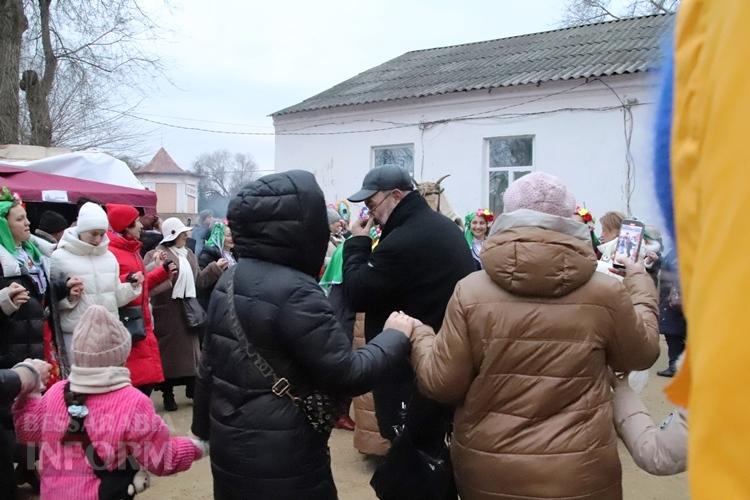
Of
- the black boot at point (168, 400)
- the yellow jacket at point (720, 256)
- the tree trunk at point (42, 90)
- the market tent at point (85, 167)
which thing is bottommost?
the black boot at point (168, 400)

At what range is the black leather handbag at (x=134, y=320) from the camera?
17.5 feet

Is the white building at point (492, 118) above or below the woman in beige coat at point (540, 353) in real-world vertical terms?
above

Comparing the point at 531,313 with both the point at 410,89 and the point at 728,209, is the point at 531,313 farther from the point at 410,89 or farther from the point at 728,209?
the point at 410,89

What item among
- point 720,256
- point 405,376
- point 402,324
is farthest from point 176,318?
point 720,256

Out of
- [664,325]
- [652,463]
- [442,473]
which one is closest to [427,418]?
[442,473]

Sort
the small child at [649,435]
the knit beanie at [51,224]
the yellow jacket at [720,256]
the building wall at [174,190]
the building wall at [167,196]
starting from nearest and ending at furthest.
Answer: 1. the yellow jacket at [720,256]
2. the small child at [649,435]
3. the knit beanie at [51,224]
4. the building wall at [167,196]
5. the building wall at [174,190]

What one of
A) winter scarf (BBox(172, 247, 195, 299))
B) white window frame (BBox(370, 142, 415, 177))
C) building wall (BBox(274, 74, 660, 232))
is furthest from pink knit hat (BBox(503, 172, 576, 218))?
white window frame (BBox(370, 142, 415, 177))

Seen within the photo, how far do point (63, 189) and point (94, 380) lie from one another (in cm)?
617

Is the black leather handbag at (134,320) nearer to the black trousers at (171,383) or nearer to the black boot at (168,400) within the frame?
the black trousers at (171,383)

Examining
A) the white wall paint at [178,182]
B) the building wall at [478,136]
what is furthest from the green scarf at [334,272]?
the white wall paint at [178,182]

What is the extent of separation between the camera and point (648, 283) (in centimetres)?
263

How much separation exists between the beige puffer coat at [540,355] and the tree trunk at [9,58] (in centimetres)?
1472

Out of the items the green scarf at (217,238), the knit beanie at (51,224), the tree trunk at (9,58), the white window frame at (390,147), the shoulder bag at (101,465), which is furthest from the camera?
the white window frame at (390,147)

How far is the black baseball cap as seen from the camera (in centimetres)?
339
